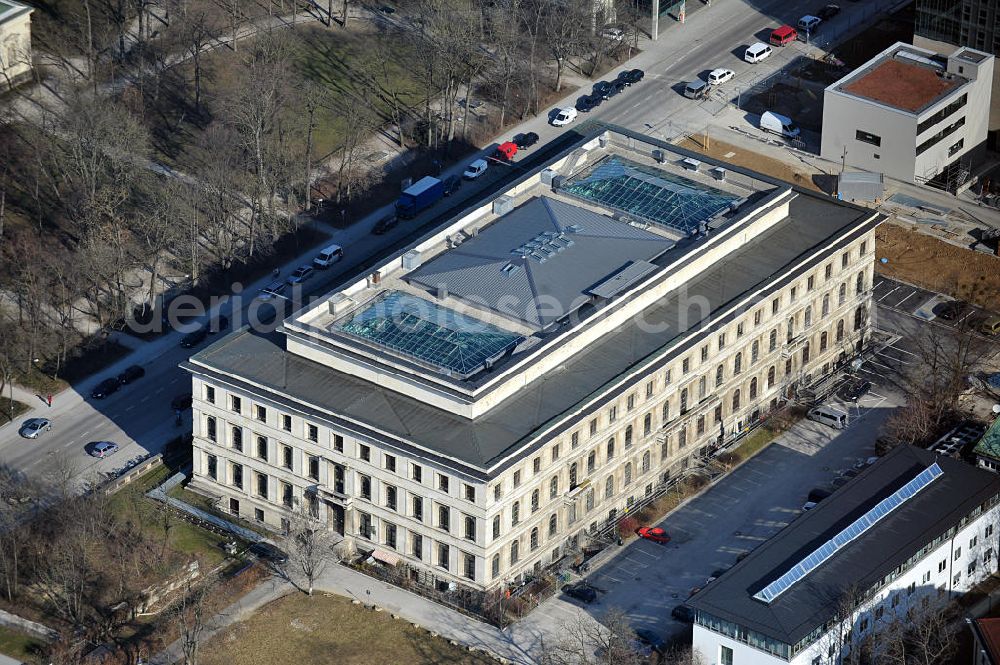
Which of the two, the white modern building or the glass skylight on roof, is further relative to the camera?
the glass skylight on roof

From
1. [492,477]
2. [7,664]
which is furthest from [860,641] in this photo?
[7,664]

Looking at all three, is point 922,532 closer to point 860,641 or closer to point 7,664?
point 860,641

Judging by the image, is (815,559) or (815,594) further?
(815,559)

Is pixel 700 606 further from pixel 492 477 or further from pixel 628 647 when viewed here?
pixel 492 477

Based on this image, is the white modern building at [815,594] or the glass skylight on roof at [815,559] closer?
the white modern building at [815,594]

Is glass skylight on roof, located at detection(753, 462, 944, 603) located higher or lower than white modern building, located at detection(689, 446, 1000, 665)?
higher

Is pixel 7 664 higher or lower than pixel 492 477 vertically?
lower

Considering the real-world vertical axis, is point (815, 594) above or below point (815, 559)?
below

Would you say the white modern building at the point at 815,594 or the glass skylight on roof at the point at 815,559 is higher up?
the glass skylight on roof at the point at 815,559

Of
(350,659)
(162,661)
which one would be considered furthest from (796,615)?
(162,661)
